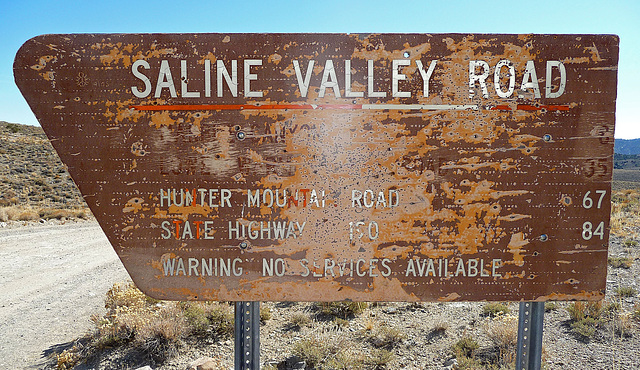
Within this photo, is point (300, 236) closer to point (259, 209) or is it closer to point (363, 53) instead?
point (259, 209)

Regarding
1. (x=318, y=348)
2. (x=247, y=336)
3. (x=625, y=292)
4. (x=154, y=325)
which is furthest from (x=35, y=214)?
(x=625, y=292)

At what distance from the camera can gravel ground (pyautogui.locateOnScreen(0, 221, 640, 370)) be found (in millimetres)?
4090

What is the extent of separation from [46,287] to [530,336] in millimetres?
8771

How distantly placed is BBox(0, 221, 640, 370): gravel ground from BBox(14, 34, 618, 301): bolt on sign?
8.89ft

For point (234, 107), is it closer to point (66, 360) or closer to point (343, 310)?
point (343, 310)

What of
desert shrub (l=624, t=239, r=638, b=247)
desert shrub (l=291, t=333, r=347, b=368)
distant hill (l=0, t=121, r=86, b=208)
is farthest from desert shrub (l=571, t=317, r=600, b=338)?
distant hill (l=0, t=121, r=86, b=208)

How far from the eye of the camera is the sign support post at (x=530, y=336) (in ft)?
6.33

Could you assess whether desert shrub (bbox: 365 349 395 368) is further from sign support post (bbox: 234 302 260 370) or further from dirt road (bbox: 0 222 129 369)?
dirt road (bbox: 0 222 129 369)

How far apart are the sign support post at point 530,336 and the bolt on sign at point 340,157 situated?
0.13m

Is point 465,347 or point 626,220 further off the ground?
point 626,220

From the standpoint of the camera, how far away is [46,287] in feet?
22.5

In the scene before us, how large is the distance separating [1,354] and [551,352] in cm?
746

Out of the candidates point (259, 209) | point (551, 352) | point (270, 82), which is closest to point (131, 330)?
point (259, 209)

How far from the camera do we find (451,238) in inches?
72.7
